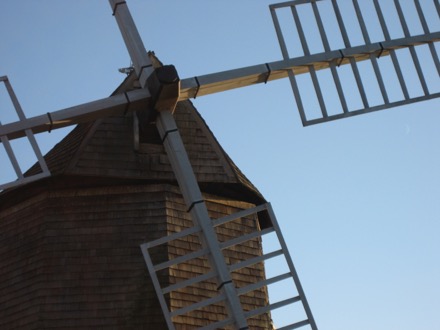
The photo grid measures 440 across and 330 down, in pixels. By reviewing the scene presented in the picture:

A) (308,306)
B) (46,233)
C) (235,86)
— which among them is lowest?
(308,306)

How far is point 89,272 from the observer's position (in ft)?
35.2

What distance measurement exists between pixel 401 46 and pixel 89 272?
440 cm

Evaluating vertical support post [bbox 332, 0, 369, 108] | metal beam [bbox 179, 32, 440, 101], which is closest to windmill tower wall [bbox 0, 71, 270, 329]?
metal beam [bbox 179, 32, 440, 101]

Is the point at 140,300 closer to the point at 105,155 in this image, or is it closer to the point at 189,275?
the point at 189,275

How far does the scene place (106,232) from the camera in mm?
10938

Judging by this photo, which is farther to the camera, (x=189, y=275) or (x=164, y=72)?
(x=189, y=275)

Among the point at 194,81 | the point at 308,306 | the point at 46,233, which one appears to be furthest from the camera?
the point at 46,233

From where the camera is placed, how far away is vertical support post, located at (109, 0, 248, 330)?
919cm

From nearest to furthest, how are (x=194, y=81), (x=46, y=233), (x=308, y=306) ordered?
(x=308, y=306) → (x=194, y=81) → (x=46, y=233)

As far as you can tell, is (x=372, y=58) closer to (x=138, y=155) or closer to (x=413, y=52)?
(x=413, y=52)

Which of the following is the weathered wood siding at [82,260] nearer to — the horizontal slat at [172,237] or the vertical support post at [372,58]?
the horizontal slat at [172,237]

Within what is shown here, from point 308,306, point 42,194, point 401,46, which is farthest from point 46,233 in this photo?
point 401,46

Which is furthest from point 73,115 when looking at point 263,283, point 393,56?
point 393,56

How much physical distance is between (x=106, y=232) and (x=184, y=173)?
1.66 meters
